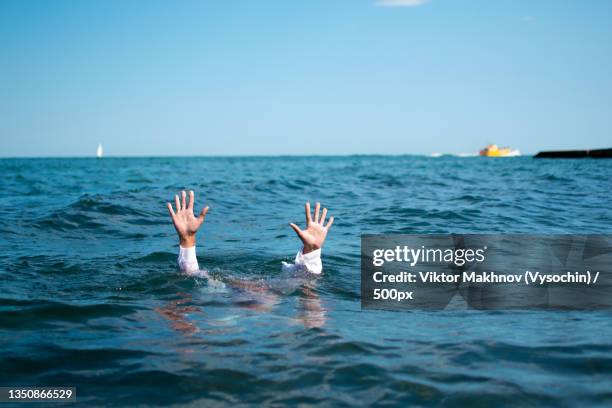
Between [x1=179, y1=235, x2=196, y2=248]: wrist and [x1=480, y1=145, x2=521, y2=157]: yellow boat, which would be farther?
[x1=480, y1=145, x2=521, y2=157]: yellow boat

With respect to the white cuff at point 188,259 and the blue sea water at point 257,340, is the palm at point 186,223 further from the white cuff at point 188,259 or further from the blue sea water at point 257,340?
the blue sea water at point 257,340

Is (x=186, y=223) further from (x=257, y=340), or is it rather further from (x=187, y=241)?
(x=257, y=340)

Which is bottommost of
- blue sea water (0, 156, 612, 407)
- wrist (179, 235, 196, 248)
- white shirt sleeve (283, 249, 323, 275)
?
blue sea water (0, 156, 612, 407)

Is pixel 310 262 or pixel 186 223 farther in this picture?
pixel 310 262

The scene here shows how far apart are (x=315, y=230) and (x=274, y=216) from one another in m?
6.98

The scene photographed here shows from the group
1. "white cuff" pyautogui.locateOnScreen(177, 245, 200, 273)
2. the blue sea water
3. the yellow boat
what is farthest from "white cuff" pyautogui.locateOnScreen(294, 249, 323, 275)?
the yellow boat

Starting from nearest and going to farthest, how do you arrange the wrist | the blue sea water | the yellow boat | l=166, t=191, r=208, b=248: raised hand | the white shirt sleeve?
the blue sea water, l=166, t=191, r=208, b=248: raised hand, the wrist, the white shirt sleeve, the yellow boat

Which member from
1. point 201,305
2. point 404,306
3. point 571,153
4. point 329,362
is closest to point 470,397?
point 329,362

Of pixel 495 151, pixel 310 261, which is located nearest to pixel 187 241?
pixel 310 261

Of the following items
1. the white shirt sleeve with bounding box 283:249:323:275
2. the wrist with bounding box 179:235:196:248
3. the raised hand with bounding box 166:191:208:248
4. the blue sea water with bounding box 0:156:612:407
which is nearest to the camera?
the blue sea water with bounding box 0:156:612:407

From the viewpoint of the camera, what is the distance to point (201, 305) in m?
4.85

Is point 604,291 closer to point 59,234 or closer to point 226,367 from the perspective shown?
point 226,367

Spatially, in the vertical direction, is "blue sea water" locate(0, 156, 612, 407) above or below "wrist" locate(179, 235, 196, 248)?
below

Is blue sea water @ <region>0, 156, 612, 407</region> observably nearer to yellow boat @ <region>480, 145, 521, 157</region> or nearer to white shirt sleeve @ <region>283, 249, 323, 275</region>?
white shirt sleeve @ <region>283, 249, 323, 275</region>
